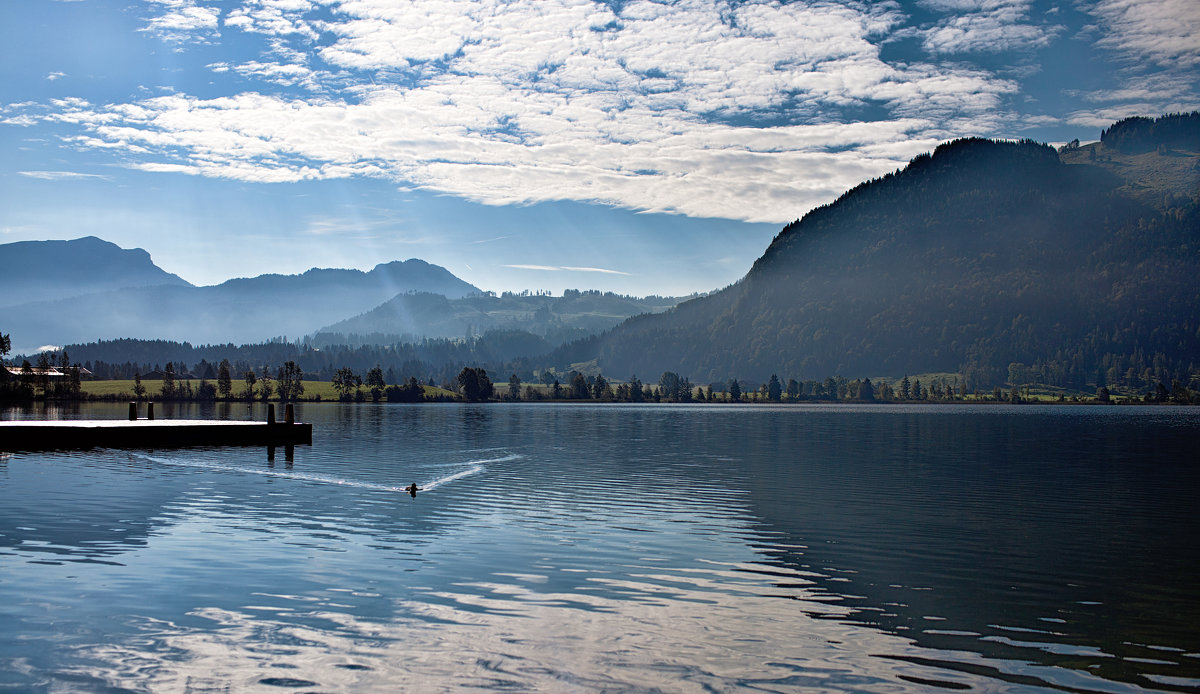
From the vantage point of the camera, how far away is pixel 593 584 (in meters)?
27.5

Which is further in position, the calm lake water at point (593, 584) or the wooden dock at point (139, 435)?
the wooden dock at point (139, 435)

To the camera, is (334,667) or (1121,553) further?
(1121,553)

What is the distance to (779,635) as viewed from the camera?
71.8 ft

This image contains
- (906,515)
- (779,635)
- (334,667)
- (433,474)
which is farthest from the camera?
(433,474)

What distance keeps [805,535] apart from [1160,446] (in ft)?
291

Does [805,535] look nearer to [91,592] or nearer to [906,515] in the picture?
[906,515]

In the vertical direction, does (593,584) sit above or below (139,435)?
below

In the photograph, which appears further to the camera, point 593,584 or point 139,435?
point 139,435

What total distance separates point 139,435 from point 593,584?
78.4 meters

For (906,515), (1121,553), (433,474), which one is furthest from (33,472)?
(1121,553)

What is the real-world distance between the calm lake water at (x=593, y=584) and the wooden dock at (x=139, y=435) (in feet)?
82.7

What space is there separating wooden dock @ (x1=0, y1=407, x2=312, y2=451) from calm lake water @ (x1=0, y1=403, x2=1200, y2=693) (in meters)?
25.2

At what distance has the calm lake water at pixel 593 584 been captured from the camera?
749 inches

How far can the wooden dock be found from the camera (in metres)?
81.7
